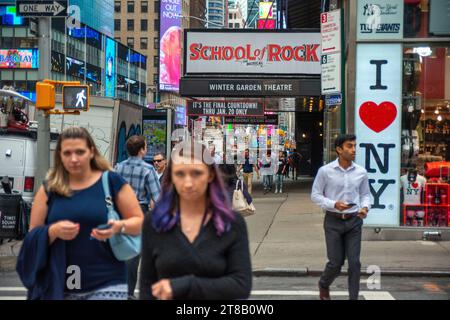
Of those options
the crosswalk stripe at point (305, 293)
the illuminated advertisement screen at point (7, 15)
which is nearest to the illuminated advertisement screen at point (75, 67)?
the illuminated advertisement screen at point (7, 15)

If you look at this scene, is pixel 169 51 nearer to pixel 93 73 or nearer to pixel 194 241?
pixel 93 73

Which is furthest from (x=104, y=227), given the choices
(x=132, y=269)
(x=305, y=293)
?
(x=305, y=293)

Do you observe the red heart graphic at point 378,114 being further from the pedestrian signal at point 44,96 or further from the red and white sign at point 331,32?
the pedestrian signal at point 44,96

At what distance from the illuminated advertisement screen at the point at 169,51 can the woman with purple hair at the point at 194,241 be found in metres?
86.2

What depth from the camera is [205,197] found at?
3.45m

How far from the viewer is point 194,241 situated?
3.28 m

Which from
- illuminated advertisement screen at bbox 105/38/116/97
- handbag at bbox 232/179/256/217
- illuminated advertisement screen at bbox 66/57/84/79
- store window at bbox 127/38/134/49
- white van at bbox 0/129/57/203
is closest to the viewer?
handbag at bbox 232/179/256/217

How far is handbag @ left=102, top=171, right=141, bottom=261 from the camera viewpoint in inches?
160

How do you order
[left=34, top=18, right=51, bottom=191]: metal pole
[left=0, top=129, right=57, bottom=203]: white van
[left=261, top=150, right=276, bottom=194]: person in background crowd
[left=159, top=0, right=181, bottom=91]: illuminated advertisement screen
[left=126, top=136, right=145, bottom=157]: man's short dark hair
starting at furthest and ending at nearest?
1. [left=159, top=0, right=181, bottom=91]: illuminated advertisement screen
2. [left=261, top=150, right=276, bottom=194]: person in background crowd
3. [left=0, top=129, right=57, bottom=203]: white van
4. [left=34, top=18, right=51, bottom=191]: metal pole
5. [left=126, top=136, right=145, bottom=157]: man's short dark hair

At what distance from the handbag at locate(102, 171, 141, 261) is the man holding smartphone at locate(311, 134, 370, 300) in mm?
3624

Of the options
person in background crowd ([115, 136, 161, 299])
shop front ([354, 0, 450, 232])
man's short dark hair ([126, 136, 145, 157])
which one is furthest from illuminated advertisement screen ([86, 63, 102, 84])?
person in background crowd ([115, 136, 161, 299])

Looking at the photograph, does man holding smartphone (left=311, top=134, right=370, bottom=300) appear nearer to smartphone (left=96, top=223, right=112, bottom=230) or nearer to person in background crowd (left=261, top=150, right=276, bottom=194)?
smartphone (left=96, top=223, right=112, bottom=230)

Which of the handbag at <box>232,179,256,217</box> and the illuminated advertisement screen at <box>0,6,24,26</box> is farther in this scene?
the illuminated advertisement screen at <box>0,6,24,26</box>

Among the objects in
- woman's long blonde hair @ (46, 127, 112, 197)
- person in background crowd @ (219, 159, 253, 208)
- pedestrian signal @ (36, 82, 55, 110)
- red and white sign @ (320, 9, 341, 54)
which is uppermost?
red and white sign @ (320, 9, 341, 54)
